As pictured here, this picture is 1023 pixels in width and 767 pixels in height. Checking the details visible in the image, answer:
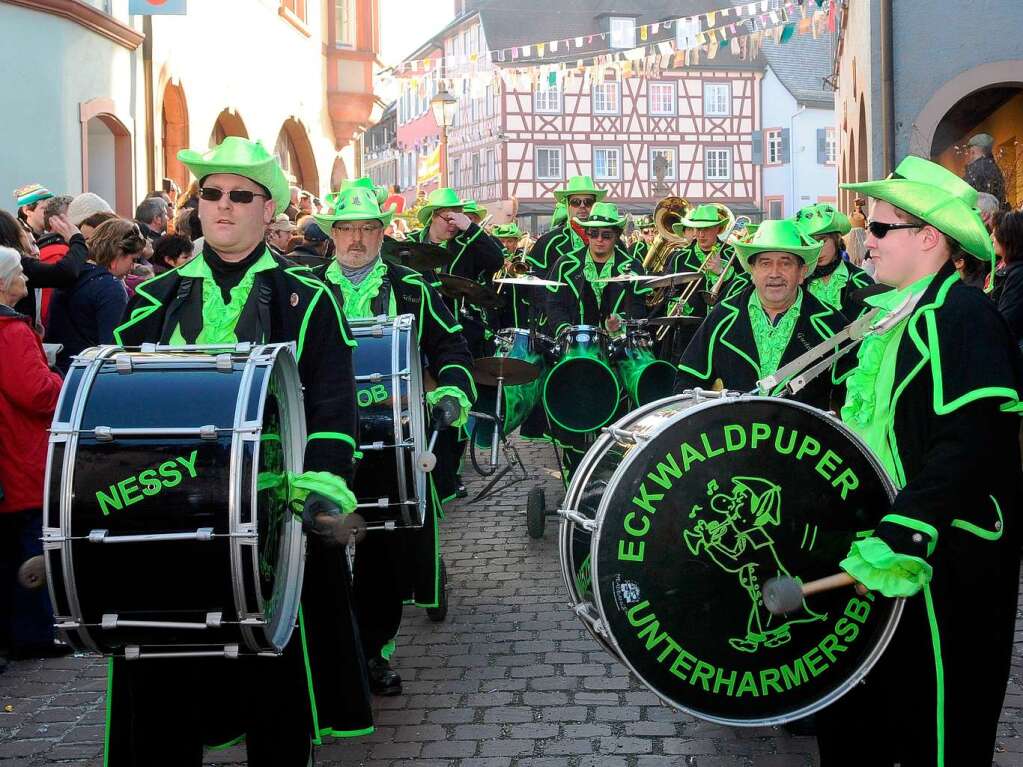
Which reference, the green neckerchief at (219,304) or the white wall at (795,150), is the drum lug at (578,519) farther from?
the white wall at (795,150)

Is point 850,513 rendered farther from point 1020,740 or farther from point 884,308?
point 1020,740

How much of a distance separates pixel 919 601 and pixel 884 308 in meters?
0.76

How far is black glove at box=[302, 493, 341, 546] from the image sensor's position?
3363mm

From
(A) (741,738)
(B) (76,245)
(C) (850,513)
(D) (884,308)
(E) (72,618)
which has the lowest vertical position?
(A) (741,738)

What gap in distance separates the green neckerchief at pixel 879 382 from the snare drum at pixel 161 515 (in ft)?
4.99

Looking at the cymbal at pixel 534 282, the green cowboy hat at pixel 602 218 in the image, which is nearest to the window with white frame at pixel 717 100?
the green cowboy hat at pixel 602 218

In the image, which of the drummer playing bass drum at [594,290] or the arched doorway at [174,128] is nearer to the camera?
the drummer playing bass drum at [594,290]

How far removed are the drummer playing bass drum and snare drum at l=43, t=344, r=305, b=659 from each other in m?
5.83

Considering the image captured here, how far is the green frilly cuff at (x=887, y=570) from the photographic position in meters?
3.05

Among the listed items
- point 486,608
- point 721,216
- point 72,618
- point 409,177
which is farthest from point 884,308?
point 409,177

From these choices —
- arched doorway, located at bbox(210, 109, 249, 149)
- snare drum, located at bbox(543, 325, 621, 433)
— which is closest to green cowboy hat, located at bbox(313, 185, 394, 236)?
snare drum, located at bbox(543, 325, 621, 433)

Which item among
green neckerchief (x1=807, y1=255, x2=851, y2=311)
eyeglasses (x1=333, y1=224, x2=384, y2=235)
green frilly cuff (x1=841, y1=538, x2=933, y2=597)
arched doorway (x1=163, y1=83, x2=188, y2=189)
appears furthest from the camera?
arched doorway (x1=163, y1=83, x2=188, y2=189)

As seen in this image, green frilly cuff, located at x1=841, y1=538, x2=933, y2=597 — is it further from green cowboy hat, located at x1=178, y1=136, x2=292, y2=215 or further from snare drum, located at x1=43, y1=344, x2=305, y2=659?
green cowboy hat, located at x1=178, y1=136, x2=292, y2=215

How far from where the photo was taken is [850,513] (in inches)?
133
